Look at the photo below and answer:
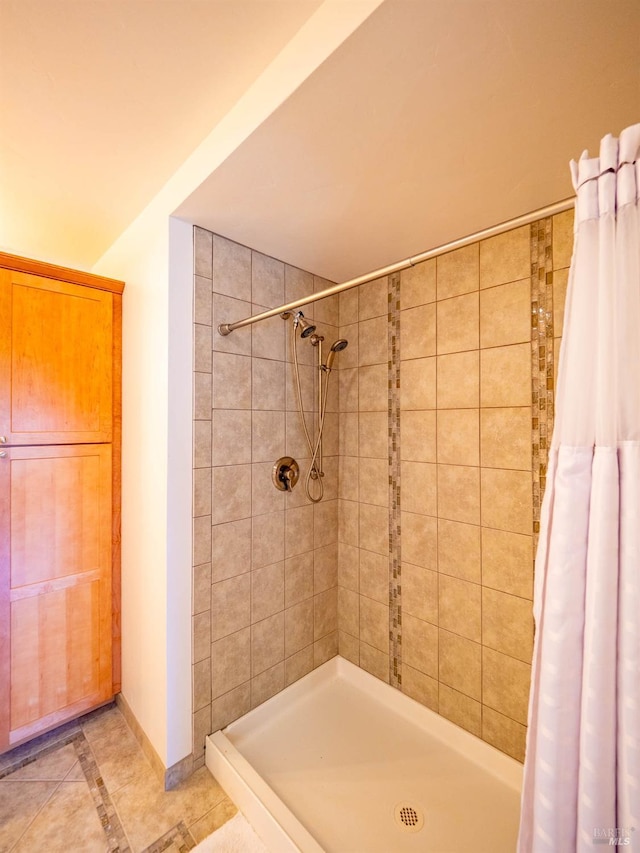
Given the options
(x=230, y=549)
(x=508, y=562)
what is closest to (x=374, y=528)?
(x=508, y=562)

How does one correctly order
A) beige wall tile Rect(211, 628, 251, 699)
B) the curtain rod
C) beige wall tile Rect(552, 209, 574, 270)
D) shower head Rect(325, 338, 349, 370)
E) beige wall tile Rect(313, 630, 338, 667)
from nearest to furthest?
the curtain rod < beige wall tile Rect(552, 209, 574, 270) < beige wall tile Rect(211, 628, 251, 699) < shower head Rect(325, 338, 349, 370) < beige wall tile Rect(313, 630, 338, 667)

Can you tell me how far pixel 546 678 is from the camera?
0.63m

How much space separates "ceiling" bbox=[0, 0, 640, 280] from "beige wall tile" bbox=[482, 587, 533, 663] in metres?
1.55

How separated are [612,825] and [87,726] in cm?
209

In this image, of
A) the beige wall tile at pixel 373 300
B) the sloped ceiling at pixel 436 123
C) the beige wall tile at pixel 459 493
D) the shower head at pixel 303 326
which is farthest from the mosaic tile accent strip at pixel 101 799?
the beige wall tile at pixel 373 300

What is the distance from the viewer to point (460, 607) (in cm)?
165

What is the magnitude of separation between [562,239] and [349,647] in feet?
7.35

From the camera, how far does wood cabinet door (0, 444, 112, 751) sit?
1.50 meters

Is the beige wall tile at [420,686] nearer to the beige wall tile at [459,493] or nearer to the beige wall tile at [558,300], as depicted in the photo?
the beige wall tile at [459,493]

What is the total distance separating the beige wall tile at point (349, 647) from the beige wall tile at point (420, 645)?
31 centimetres

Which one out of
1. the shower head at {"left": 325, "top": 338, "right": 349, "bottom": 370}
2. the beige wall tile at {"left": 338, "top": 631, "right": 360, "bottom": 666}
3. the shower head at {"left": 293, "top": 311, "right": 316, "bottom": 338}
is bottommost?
the beige wall tile at {"left": 338, "top": 631, "right": 360, "bottom": 666}

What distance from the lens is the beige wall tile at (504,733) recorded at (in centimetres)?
146

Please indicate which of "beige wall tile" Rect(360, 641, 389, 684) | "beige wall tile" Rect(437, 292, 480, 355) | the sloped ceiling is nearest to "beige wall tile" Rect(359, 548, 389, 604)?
"beige wall tile" Rect(360, 641, 389, 684)

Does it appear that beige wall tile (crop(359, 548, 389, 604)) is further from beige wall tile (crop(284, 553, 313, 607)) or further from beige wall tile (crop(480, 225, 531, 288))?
beige wall tile (crop(480, 225, 531, 288))
